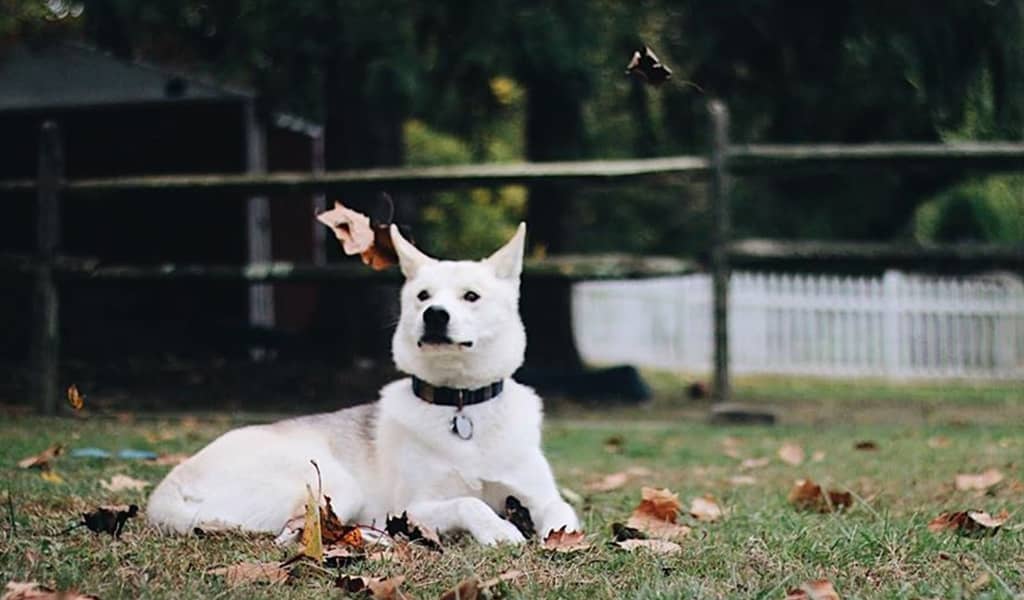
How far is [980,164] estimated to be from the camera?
8461 mm

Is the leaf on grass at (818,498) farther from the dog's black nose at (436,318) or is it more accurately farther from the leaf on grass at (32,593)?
the leaf on grass at (32,593)

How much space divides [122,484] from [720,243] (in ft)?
15.3

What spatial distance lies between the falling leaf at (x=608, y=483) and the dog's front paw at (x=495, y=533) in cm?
155

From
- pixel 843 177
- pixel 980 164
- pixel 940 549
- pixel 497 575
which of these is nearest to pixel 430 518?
pixel 497 575

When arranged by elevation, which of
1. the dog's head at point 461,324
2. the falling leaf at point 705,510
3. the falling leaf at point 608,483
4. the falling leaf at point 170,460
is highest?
the dog's head at point 461,324

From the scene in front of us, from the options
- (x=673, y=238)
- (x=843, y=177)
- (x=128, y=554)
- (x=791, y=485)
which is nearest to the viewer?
(x=128, y=554)

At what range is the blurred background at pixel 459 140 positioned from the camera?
9625 millimetres

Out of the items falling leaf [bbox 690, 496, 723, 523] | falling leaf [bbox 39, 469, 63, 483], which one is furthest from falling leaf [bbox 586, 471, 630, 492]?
falling leaf [bbox 39, 469, 63, 483]

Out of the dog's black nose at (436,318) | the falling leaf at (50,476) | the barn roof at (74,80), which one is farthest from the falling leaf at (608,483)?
the barn roof at (74,80)

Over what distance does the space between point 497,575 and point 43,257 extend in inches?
236

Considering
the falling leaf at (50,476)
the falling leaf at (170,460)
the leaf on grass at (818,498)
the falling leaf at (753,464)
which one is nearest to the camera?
the leaf on grass at (818,498)

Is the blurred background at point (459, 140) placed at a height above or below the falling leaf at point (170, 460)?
above

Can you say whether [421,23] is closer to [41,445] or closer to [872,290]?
[41,445]

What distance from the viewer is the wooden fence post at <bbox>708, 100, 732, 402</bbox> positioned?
8.48 metres
